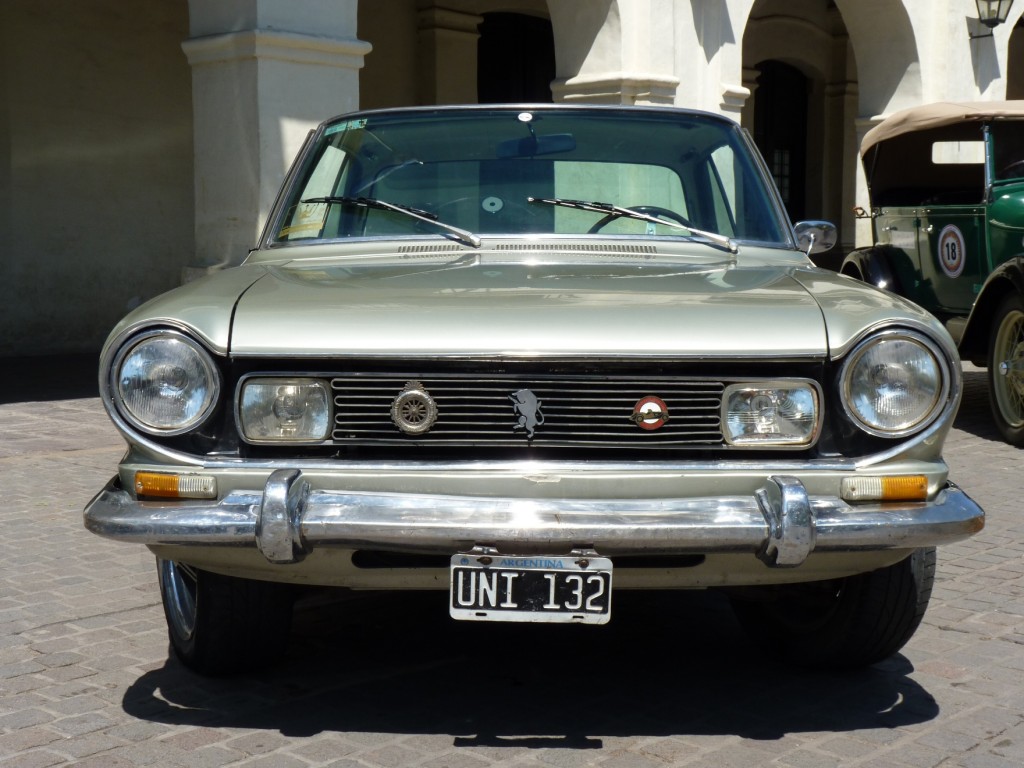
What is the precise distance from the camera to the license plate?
2.77 metres

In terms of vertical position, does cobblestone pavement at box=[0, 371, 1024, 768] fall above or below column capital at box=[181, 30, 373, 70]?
below

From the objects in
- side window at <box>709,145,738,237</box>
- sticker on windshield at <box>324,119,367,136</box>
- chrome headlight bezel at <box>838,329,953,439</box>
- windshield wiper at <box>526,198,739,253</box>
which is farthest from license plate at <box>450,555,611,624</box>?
sticker on windshield at <box>324,119,367,136</box>

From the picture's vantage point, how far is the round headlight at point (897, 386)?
9.58ft

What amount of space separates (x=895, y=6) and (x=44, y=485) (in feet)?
35.3

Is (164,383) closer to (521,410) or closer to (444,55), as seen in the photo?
(521,410)

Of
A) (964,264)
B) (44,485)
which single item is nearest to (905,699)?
(44,485)

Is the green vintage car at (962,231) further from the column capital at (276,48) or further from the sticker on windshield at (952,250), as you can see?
the column capital at (276,48)

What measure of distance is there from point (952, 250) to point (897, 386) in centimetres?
605

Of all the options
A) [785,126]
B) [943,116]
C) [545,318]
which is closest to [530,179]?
[545,318]

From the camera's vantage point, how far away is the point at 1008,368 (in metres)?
7.83

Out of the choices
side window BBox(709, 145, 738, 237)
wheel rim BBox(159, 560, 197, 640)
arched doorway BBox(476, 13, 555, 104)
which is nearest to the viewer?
wheel rim BBox(159, 560, 197, 640)

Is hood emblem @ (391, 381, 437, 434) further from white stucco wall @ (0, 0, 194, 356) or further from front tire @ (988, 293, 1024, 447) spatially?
white stucco wall @ (0, 0, 194, 356)

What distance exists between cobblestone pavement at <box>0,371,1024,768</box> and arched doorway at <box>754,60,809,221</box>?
15.3 meters

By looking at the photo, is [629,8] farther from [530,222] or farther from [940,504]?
[940,504]
